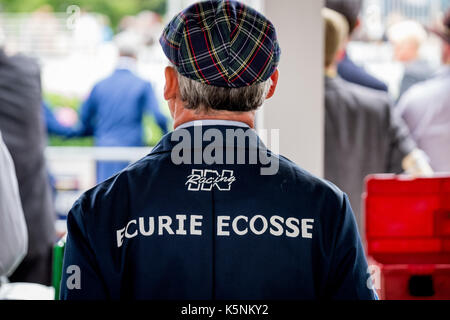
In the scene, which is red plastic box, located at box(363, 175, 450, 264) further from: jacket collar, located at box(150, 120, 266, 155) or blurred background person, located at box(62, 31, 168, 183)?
blurred background person, located at box(62, 31, 168, 183)

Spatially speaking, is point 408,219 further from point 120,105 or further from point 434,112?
point 120,105

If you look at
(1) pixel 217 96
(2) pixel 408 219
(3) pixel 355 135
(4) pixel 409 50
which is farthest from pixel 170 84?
(4) pixel 409 50

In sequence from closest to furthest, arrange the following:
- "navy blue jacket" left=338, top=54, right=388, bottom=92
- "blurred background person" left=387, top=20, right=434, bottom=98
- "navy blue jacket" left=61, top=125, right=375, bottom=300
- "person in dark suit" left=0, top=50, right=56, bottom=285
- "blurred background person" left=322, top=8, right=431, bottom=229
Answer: "navy blue jacket" left=61, top=125, right=375, bottom=300
"person in dark suit" left=0, top=50, right=56, bottom=285
"blurred background person" left=322, top=8, right=431, bottom=229
"navy blue jacket" left=338, top=54, right=388, bottom=92
"blurred background person" left=387, top=20, right=434, bottom=98

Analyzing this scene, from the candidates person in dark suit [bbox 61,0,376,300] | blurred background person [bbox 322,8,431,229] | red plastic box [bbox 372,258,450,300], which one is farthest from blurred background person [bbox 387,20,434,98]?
person in dark suit [bbox 61,0,376,300]

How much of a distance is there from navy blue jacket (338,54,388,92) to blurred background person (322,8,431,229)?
0.21 feet

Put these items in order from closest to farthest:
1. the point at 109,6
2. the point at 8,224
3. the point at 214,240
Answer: the point at 214,240
the point at 8,224
the point at 109,6

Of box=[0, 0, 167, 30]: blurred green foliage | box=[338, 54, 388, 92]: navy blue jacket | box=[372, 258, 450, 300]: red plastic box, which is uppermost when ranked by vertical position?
box=[0, 0, 167, 30]: blurred green foliage

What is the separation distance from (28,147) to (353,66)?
5.02ft

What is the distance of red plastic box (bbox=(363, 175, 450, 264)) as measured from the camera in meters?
1.84

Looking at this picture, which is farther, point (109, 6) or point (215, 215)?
point (109, 6)

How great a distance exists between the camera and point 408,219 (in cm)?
186
